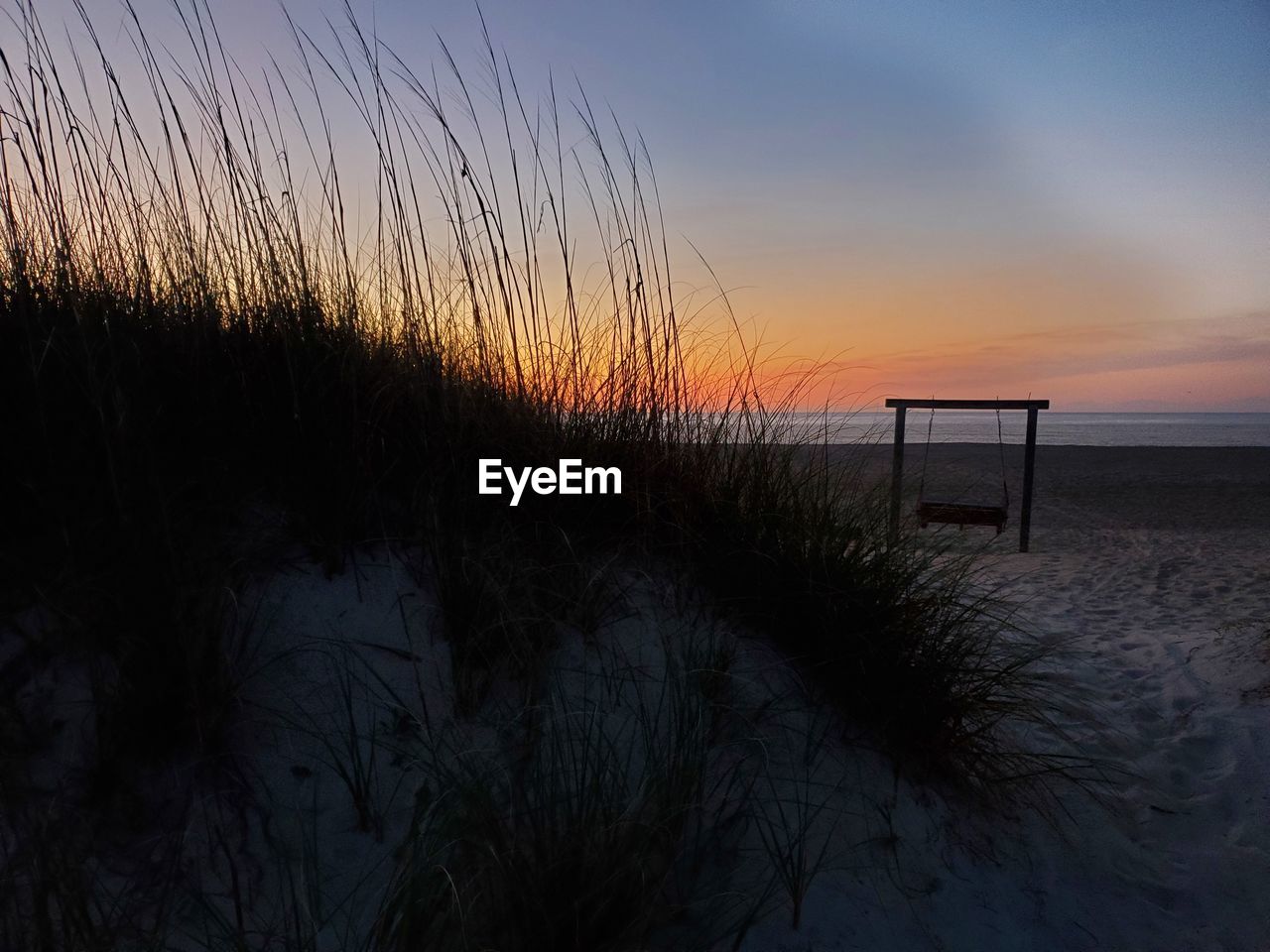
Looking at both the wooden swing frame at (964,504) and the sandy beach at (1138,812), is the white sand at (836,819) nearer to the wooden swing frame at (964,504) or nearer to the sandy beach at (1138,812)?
the sandy beach at (1138,812)

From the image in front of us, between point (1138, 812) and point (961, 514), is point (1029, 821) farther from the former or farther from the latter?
point (961, 514)

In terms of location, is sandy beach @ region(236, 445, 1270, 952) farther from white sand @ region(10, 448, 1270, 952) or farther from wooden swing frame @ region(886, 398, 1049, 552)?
wooden swing frame @ region(886, 398, 1049, 552)

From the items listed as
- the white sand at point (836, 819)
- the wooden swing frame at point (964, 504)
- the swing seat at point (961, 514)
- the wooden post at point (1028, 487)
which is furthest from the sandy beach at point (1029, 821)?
the wooden post at point (1028, 487)

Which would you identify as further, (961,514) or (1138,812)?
(961,514)

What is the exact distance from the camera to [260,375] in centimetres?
235

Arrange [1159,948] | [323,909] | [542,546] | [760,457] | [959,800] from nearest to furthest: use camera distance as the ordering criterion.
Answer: [323,909], [1159,948], [959,800], [542,546], [760,457]

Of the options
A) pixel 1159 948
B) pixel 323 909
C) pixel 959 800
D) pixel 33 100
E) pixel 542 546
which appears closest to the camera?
pixel 323 909

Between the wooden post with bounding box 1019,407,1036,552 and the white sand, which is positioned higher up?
the wooden post with bounding box 1019,407,1036,552

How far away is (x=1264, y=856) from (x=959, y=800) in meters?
0.95

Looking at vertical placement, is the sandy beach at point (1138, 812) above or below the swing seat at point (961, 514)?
below

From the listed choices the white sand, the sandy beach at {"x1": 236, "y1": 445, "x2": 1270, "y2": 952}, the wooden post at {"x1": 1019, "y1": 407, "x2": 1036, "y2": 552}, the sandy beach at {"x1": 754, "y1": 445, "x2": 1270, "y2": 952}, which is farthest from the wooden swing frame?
the white sand

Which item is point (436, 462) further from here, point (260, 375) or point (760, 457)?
point (760, 457)

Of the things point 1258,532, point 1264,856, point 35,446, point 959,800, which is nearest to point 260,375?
point 35,446

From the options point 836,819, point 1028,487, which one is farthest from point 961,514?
point 836,819
